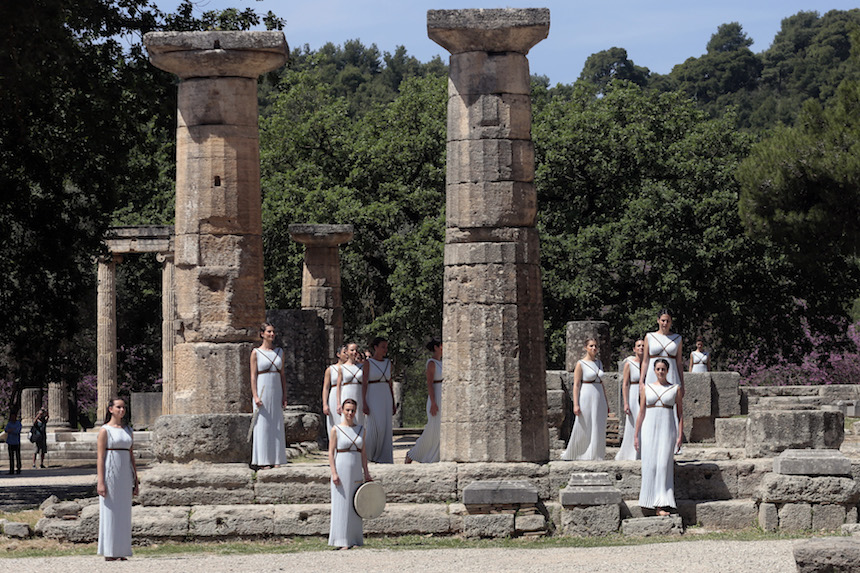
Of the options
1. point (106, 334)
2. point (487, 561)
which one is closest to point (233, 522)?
point (487, 561)

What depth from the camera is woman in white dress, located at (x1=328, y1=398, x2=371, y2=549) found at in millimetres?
13062

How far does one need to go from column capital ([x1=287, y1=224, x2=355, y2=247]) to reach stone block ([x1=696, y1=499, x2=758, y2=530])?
1349 cm

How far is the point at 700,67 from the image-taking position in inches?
3248

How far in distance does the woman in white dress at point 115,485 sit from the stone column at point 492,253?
346 centimetres

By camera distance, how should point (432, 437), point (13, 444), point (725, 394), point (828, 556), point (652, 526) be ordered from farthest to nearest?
point (13, 444)
point (725, 394)
point (432, 437)
point (652, 526)
point (828, 556)

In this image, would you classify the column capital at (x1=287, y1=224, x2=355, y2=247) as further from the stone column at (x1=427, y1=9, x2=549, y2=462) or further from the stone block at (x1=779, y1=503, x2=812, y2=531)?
the stone block at (x1=779, y1=503, x2=812, y2=531)

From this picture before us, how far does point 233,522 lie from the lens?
46.5 feet

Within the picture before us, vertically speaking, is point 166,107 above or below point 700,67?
below

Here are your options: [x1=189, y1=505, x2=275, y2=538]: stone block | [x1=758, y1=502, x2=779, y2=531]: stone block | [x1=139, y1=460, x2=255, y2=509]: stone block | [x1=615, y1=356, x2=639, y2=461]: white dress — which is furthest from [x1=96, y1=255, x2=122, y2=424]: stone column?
[x1=758, y1=502, x2=779, y2=531]: stone block

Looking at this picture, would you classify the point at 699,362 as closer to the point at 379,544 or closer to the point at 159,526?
the point at 379,544

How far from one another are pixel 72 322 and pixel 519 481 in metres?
10.0

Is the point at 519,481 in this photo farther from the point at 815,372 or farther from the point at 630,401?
the point at 815,372

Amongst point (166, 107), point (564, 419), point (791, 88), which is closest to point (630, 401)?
point (564, 419)

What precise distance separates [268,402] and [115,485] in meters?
2.89
